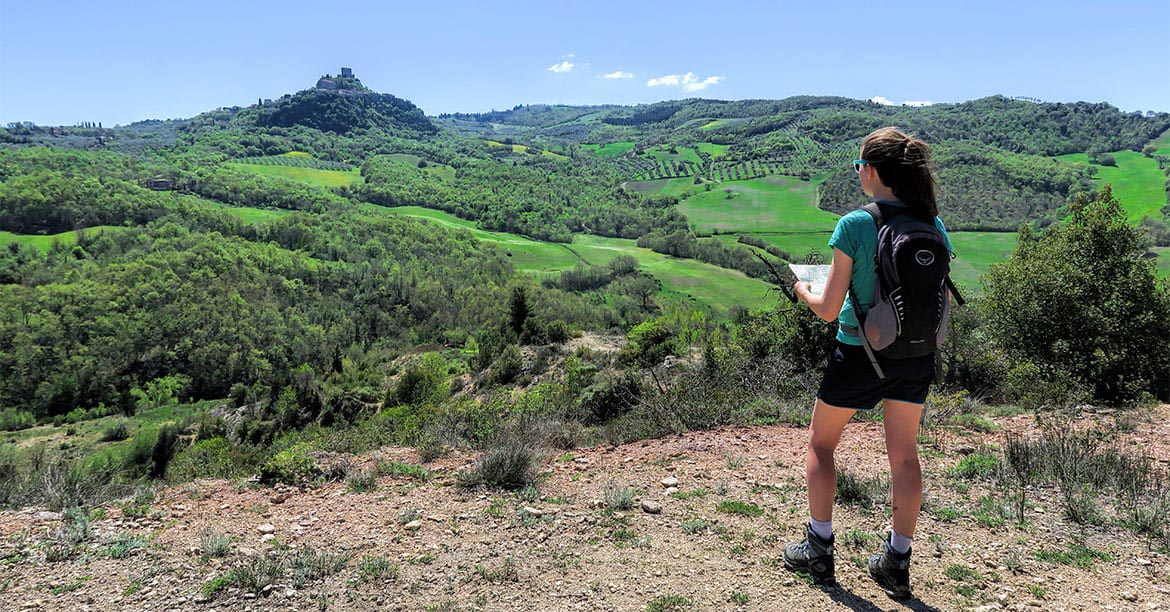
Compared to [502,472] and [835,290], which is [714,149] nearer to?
[502,472]

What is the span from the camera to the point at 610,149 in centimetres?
18138

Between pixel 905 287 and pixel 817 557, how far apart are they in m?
1.48

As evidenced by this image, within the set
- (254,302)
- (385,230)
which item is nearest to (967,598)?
(254,302)

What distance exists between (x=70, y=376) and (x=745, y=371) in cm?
6926

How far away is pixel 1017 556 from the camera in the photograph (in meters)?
3.17

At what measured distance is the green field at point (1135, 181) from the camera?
63.1m

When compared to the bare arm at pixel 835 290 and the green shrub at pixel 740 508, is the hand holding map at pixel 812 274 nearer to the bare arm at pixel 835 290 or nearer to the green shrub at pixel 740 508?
the bare arm at pixel 835 290

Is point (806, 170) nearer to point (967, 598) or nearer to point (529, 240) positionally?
point (529, 240)

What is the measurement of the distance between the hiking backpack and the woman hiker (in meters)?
0.05

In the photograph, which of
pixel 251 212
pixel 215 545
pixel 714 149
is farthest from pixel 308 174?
pixel 215 545

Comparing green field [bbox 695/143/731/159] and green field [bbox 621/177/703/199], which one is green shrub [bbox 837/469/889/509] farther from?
green field [bbox 695/143/731/159]

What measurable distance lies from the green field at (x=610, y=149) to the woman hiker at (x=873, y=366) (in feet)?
571

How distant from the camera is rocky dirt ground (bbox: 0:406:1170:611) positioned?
292 centimetres

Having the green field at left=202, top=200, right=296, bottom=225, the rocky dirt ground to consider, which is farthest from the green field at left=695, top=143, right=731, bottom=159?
the rocky dirt ground
